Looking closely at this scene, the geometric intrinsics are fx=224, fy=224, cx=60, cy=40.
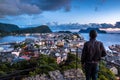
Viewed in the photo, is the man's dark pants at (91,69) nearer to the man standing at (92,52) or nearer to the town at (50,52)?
the man standing at (92,52)

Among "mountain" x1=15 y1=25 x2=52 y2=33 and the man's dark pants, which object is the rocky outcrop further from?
"mountain" x1=15 y1=25 x2=52 y2=33

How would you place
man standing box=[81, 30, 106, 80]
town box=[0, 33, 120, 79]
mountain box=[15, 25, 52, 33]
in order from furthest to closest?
mountain box=[15, 25, 52, 33] < town box=[0, 33, 120, 79] < man standing box=[81, 30, 106, 80]

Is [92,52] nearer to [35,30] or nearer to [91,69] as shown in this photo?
[91,69]

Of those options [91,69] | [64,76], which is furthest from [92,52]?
[64,76]

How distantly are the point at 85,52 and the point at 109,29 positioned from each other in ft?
416

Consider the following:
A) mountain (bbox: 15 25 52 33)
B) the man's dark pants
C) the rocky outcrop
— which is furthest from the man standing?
mountain (bbox: 15 25 52 33)

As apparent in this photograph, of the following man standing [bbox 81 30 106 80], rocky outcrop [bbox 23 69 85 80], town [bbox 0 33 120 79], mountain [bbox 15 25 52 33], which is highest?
man standing [bbox 81 30 106 80]

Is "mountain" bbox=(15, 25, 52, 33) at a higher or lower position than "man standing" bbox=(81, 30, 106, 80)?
lower

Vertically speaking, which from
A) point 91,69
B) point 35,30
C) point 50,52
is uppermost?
point 91,69

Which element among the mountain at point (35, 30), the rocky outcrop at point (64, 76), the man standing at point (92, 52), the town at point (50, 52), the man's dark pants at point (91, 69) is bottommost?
the mountain at point (35, 30)

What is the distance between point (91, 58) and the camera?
3717mm

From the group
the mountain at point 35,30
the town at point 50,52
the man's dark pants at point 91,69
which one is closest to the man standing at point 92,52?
the man's dark pants at point 91,69

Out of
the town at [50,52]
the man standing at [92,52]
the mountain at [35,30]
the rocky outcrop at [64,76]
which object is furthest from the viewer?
the mountain at [35,30]

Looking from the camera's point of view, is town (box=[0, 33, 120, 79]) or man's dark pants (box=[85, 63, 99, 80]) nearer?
man's dark pants (box=[85, 63, 99, 80])
